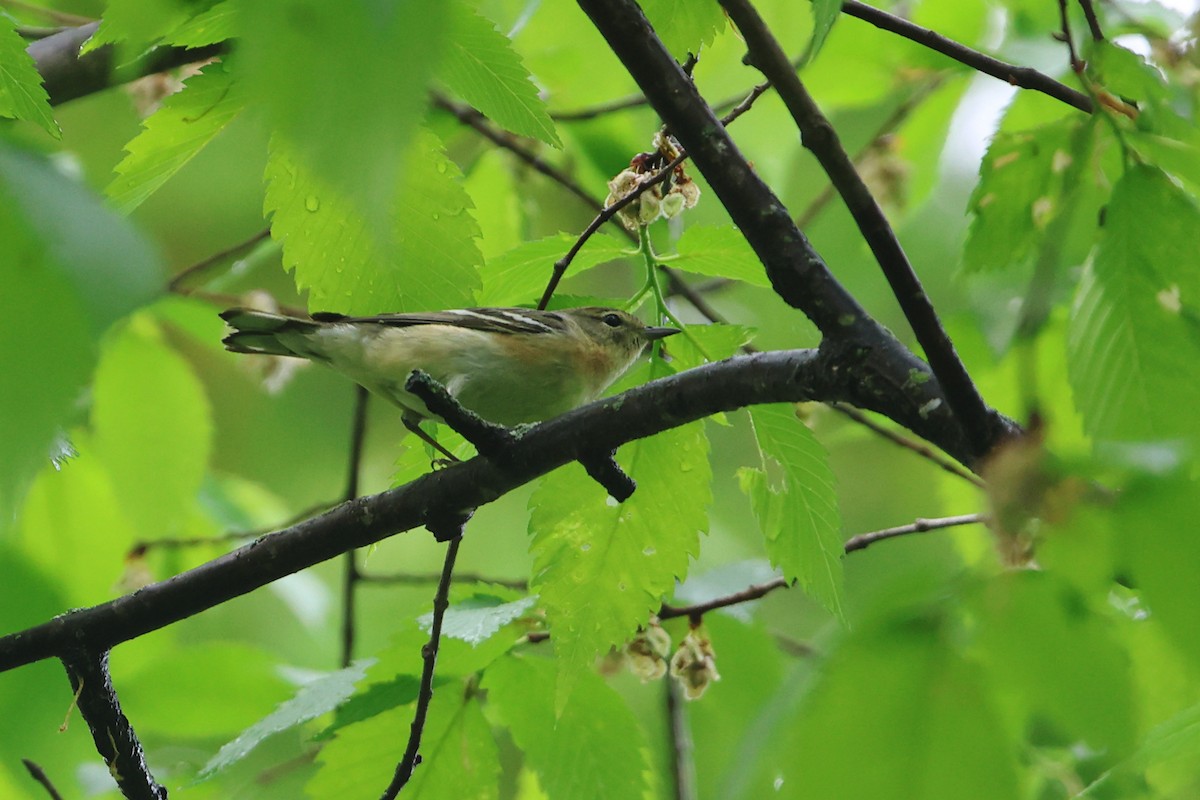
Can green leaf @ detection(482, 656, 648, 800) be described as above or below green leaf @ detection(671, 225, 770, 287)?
below

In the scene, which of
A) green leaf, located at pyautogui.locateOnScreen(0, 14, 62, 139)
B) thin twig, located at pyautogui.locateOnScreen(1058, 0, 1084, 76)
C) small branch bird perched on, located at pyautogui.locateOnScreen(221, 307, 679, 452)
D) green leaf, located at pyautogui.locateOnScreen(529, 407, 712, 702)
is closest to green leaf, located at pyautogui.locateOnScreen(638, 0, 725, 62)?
thin twig, located at pyautogui.locateOnScreen(1058, 0, 1084, 76)

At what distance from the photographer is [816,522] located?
6.79 ft

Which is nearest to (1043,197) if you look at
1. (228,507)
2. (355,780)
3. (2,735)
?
(355,780)

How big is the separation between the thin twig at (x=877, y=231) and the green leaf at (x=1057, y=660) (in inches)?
23.8

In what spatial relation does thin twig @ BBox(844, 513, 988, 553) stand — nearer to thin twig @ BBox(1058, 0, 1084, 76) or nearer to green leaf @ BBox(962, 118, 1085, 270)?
green leaf @ BBox(962, 118, 1085, 270)

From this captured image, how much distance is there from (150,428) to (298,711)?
1.70 meters

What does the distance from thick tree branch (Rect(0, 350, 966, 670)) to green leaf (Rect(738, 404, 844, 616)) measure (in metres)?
A: 0.30

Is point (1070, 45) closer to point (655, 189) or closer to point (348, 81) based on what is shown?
point (655, 189)

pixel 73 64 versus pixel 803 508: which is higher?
pixel 73 64

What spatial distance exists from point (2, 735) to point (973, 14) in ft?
12.6

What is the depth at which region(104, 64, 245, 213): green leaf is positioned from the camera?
189 cm

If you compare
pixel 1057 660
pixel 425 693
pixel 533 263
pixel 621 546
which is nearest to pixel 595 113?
pixel 533 263

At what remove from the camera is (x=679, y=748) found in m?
3.75

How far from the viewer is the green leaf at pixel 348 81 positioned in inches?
27.1
